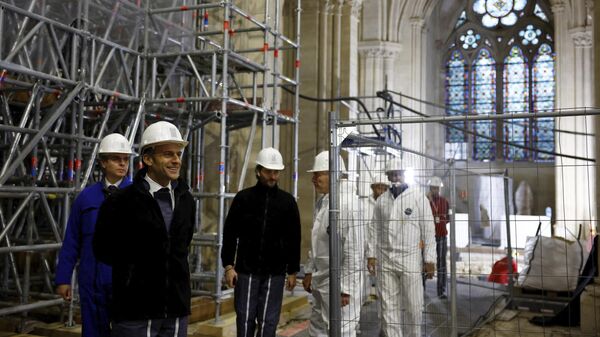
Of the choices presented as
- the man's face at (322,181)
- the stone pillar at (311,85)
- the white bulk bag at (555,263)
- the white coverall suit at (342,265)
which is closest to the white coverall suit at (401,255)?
the white coverall suit at (342,265)

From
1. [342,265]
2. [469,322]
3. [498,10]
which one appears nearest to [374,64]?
[498,10]

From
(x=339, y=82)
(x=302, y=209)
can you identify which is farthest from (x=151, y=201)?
(x=339, y=82)

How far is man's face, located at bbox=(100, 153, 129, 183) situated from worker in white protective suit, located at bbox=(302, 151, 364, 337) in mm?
1774

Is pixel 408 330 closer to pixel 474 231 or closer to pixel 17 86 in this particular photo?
A: pixel 17 86

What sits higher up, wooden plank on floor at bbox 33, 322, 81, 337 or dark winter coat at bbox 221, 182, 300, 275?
dark winter coat at bbox 221, 182, 300, 275

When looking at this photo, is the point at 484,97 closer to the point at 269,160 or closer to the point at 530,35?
the point at 530,35

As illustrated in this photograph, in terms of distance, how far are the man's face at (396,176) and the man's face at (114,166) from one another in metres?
2.87

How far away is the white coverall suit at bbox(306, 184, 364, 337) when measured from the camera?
532 centimetres

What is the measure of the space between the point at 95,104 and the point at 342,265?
3988 millimetres

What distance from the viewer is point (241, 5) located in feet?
30.9

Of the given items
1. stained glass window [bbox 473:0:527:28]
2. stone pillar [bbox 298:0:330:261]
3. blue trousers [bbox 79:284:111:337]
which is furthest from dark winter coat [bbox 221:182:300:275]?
stained glass window [bbox 473:0:527:28]

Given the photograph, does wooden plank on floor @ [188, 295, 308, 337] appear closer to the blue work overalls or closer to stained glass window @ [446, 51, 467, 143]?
the blue work overalls

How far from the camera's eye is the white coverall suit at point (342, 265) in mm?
5320

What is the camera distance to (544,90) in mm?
26984
